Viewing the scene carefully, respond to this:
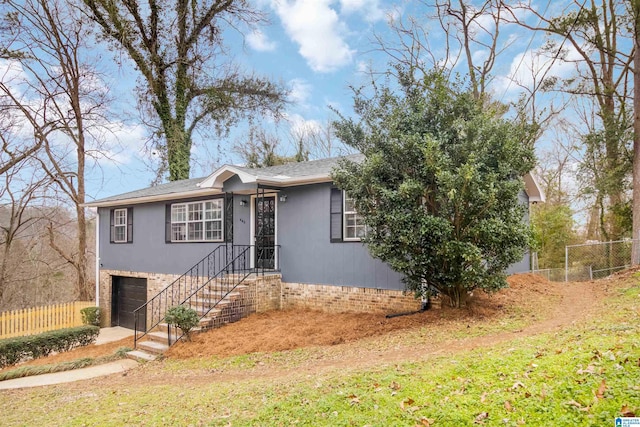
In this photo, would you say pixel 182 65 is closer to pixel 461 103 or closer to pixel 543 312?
pixel 461 103

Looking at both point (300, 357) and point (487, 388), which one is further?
point (300, 357)

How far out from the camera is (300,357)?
7.20 meters

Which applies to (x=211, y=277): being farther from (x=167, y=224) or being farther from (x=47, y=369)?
(x=47, y=369)

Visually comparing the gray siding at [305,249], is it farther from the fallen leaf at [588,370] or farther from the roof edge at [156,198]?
the fallen leaf at [588,370]

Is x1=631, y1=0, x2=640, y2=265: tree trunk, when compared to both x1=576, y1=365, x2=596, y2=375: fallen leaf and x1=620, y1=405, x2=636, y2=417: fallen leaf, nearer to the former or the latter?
x1=576, y1=365, x2=596, y2=375: fallen leaf

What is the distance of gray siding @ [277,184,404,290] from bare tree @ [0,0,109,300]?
11.2m

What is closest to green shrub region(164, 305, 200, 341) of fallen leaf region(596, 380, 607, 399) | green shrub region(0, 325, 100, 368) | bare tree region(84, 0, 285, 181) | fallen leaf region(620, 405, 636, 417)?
green shrub region(0, 325, 100, 368)

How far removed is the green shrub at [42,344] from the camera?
10.8m

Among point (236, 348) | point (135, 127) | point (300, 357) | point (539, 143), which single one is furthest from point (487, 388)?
point (539, 143)

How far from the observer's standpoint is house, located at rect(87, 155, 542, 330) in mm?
10109

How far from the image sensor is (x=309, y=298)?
10883mm

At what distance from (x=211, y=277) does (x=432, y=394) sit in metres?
9.47

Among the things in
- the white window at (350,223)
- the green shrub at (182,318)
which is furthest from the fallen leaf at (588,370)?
the green shrub at (182,318)

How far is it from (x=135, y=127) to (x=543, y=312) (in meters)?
19.9
